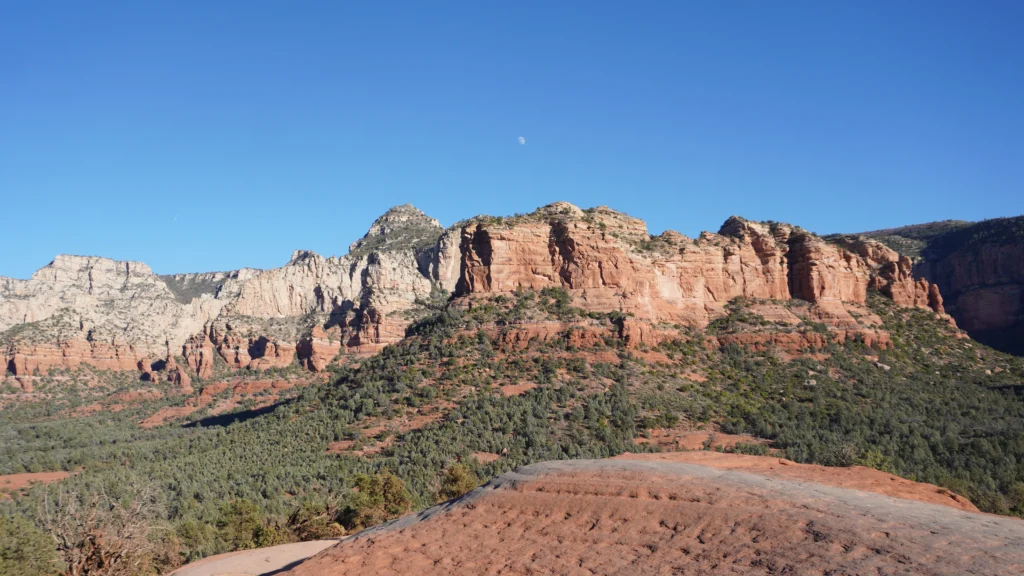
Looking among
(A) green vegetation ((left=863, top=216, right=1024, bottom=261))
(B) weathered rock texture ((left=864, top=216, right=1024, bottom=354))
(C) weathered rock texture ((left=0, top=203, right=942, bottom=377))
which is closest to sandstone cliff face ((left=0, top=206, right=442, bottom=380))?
(C) weathered rock texture ((left=0, top=203, right=942, bottom=377))

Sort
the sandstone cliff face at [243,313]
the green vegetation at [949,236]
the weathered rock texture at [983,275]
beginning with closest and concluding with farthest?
1. the weathered rock texture at [983,275]
2. the green vegetation at [949,236]
3. the sandstone cliff face at [243,313]

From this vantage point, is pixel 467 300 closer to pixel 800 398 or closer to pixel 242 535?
pixel 800 398

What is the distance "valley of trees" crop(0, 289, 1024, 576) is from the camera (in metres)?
29.3

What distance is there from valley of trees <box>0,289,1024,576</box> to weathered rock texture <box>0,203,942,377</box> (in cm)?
343

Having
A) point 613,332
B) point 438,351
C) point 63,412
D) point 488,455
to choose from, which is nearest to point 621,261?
Answer: point 613,332

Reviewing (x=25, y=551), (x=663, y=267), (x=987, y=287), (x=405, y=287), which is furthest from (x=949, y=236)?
(x=25, y=551)

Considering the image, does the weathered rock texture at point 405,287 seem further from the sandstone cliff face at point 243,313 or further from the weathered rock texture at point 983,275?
the weathered rock texture at point 983,275

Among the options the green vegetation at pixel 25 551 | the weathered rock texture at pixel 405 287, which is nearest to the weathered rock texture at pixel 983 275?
the weathered rock texture at pixel 405 287

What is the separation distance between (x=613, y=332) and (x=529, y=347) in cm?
768

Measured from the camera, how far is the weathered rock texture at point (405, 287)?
61.4 metres

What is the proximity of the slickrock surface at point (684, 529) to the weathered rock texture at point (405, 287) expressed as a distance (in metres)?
40.3

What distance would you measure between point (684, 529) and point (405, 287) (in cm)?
10557

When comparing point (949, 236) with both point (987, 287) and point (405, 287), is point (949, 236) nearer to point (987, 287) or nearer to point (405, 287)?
point (987, 287)

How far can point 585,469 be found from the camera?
16906 millimetres
